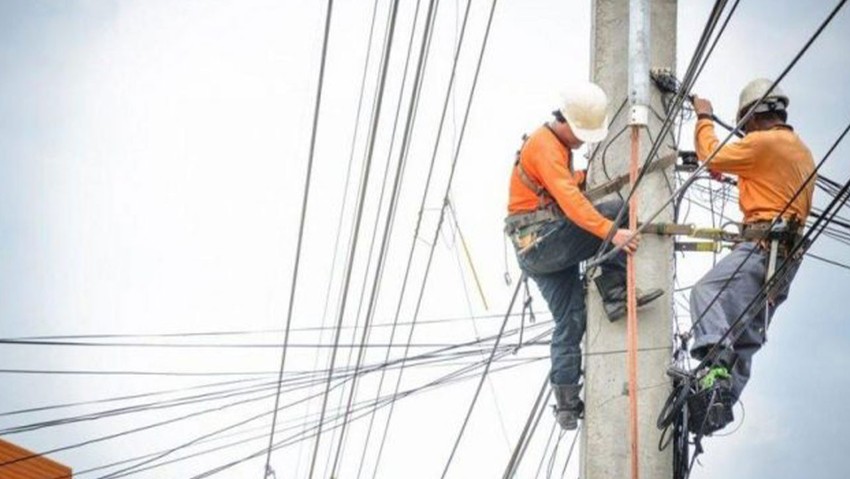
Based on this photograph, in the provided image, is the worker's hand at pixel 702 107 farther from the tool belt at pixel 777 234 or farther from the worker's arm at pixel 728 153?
the tool belt at pixel 777 234

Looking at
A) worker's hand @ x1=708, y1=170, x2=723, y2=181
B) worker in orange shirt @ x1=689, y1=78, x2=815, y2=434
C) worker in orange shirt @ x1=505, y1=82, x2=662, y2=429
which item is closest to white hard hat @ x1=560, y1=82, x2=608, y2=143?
worker in orange shirt @ x1=505, y1=82, x2=662, y2=429

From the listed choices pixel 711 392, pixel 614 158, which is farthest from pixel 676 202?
pixel 711 392

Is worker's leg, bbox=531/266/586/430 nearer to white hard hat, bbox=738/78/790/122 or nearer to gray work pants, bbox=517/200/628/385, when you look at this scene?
gray work pants, bbox=517/200/628/385

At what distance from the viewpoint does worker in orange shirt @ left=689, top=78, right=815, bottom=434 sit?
637 centimetres

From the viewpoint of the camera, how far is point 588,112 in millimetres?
6594

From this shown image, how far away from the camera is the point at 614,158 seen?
6.74m

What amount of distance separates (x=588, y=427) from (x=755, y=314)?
102cm

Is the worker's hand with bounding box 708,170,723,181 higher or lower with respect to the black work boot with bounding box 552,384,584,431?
higher

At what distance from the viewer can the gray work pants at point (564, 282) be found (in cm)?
697

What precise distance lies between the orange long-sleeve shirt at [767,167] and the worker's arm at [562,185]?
72 cm

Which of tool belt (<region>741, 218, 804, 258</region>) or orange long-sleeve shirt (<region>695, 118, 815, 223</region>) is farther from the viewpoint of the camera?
orange long-sleeve shirt (<region>695, 118, 815, 223</region>)

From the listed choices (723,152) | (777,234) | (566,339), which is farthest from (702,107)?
(566,339)

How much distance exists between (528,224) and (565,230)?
0.28m

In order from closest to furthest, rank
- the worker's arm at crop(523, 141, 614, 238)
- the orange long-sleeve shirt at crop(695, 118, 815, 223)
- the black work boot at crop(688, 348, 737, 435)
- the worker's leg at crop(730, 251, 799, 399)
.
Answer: the black work boot at crop(688, 348, 737, 435) < the worker's leg at crop(730, 251, 799, 399) < the worker's arm at crop(523, 141, 614, 238) < the orange long-sleeve shirt at crop(695, 118, 815, 223)
